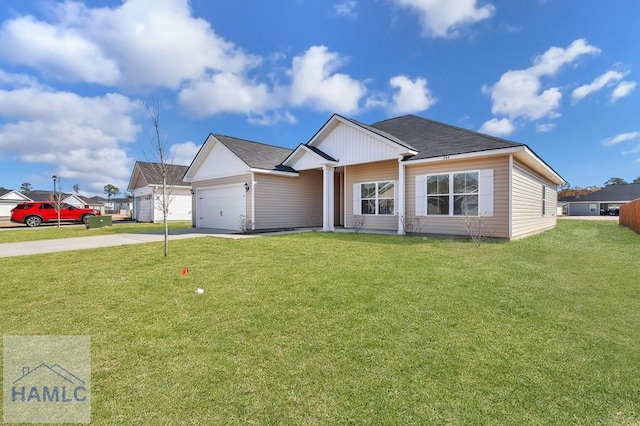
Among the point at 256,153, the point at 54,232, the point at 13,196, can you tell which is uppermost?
the point at 256,153

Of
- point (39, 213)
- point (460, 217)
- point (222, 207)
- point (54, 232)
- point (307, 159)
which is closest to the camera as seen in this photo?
point (460, 217)

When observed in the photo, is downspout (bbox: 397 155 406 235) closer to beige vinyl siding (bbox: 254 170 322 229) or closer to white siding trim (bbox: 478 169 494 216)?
white siding trim (bbox: 478 169 494 216)

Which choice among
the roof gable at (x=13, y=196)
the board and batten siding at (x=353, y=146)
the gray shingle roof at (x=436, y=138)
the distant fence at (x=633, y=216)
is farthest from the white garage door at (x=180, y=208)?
the roof gable at (x=13, y=196)

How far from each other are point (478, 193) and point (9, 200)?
61.2 meters

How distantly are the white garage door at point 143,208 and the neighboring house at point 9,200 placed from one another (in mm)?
30120

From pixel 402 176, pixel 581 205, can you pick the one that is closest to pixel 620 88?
pixel 402 176

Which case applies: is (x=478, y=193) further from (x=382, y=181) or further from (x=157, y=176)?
(x=157, y=176)

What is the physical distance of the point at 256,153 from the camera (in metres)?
15.7

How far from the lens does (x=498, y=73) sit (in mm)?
16469

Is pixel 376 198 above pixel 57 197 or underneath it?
underneath

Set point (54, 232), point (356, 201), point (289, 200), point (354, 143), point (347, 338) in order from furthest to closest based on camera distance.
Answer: point (289, 200)
point (54, 232)
point (356, 201)
point (354, 143)
point (347, 338)

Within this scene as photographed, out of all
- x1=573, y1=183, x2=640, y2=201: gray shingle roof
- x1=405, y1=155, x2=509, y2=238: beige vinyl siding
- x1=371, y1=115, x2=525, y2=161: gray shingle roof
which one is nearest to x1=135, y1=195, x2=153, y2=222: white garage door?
x1=371, y1=115, x2=525, y2=161: gray shingle roof

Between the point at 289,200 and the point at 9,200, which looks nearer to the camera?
the point at 289,200

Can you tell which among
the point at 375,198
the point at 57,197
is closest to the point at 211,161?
the point at 375,198
